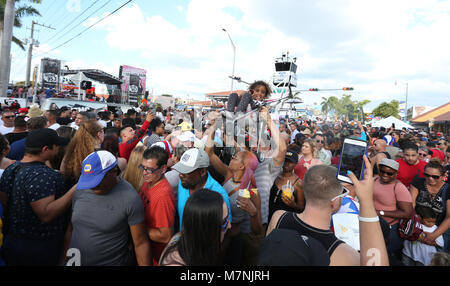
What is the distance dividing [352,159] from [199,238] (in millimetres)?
1087

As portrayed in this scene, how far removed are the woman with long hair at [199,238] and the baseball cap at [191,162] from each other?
98cm

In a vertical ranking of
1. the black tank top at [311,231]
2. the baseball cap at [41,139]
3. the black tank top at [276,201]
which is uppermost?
the baseball cap at [41,139]

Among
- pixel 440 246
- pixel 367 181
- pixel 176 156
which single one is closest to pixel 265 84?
pixel 176 156

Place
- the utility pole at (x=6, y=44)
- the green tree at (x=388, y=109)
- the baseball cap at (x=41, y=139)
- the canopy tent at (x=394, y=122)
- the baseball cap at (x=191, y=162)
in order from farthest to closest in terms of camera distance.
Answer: the green tree at (x=388, y=109)
the canopy tent at (x=394, y=122)
the utility pole at (x=6, y=44)
the baseball cap at (x=191, y=162)
the baseball cap at (x=41, y=139)

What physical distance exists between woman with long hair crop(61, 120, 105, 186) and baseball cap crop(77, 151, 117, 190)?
642 mm

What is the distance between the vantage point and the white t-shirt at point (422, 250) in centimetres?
302

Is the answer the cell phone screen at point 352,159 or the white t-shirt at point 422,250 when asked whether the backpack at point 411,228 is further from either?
the cell phone screen at point 352,159

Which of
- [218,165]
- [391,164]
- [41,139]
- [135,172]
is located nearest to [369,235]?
[218,165]

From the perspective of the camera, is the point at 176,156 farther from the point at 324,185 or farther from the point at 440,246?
the point at 440,246

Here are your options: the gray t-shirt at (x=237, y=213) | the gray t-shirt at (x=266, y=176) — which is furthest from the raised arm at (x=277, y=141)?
the gray t-shirt at (x=237, y=213)
